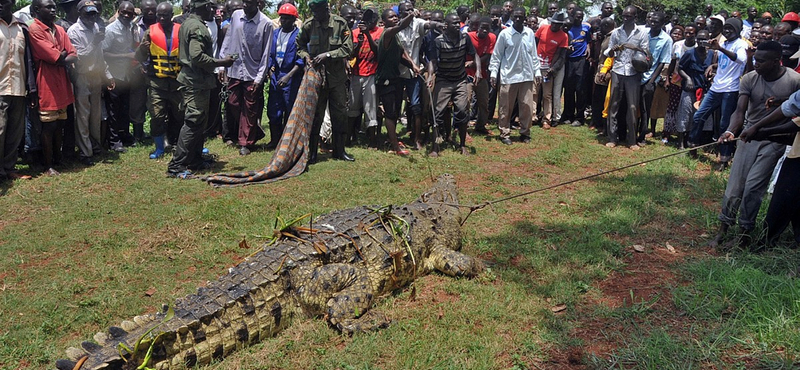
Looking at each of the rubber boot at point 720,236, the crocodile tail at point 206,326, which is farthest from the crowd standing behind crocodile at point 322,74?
the crocodile tail at point 206,326

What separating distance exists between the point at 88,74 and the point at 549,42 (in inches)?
302

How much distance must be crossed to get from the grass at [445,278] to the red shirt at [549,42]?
3567 mm

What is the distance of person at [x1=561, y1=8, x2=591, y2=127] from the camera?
1129 centimetres

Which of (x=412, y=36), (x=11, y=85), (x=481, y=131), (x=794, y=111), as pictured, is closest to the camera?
(x=794, y=111)

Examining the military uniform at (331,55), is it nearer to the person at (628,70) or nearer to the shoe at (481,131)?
the shoe at (481,131)

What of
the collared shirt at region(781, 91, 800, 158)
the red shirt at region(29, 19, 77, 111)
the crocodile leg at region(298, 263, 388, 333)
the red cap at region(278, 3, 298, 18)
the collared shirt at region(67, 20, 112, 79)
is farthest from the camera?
the red cap at region(278, 3, 298, 18)

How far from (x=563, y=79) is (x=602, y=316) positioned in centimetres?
791

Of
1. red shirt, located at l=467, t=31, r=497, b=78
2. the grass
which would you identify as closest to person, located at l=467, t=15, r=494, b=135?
red shirt, located at l=467, t=31, r=497, b=78

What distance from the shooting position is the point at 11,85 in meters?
6.78

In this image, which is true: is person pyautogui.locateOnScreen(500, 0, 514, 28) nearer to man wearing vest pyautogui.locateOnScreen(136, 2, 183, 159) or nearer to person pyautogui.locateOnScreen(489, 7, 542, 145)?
person pyautogui.locateOnScreen(489, 7, 542, 145)

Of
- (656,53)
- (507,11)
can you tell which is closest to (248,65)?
(507,11)

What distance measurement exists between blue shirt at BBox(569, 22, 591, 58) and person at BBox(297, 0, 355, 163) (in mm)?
4983

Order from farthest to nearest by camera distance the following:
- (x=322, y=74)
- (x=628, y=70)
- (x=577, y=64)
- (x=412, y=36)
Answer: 1. (x=577, y=64)
2. (x=628, y=70)
3. (x=412, y=36)
4. (x=322, y=74)

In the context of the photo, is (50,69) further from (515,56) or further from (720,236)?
(720,236)
